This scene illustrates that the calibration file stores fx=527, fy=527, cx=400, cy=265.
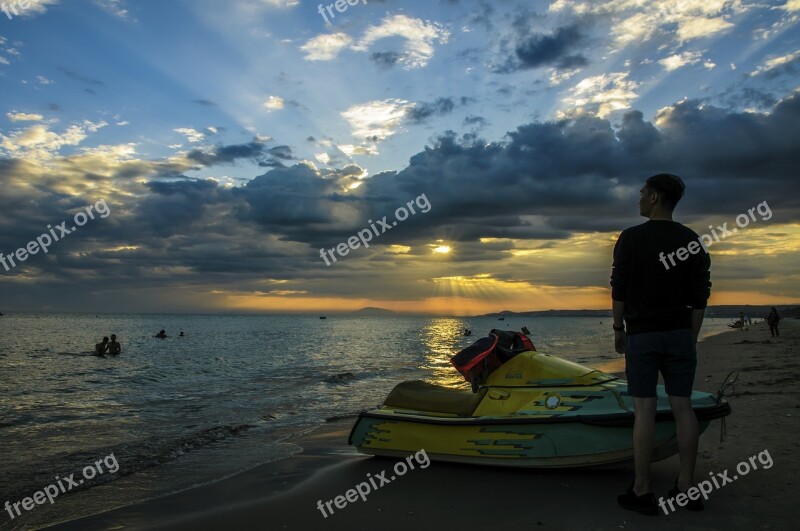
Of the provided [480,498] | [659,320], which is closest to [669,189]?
[659,320]

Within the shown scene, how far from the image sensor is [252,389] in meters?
17.3

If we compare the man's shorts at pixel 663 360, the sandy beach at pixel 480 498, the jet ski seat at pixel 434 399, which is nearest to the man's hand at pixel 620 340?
the man's shorts at pixel 663 360

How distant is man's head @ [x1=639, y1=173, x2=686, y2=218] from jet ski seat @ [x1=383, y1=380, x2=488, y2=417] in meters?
2.95

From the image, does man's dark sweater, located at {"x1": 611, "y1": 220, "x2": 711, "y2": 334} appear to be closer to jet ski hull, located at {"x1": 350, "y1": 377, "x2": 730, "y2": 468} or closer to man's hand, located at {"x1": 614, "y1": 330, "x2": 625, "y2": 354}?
man's hand, located at {"x1": 614, "y1": 330, "x2": 625, "y2": 354}

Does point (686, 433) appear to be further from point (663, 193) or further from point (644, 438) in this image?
point (663, 193)

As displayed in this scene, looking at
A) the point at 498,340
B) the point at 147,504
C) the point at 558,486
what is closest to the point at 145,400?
the point at 147,504

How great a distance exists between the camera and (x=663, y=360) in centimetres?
406

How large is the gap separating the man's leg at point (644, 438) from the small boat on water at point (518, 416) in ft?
2.26

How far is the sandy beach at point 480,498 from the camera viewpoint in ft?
13.6

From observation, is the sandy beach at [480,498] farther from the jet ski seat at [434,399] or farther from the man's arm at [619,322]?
the man's arm at [619,322]

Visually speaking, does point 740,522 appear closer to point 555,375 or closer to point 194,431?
point 555,375

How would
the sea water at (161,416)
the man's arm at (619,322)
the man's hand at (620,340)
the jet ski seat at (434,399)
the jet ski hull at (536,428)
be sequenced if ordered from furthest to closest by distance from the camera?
the sea water at (161,416), the jet ski seat at (434,399), the jet ski hull at (536,428), the man's hand at (620,340), the man's arm at (619,322)

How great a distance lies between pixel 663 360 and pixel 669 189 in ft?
4.49

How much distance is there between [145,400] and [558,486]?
43.5ft
